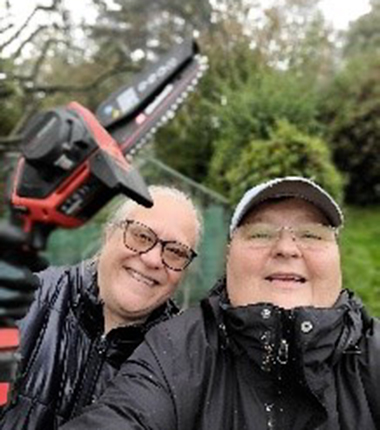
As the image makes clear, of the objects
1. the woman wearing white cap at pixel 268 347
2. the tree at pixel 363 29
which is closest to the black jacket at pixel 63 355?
the woman wearing white cap at pixel 268 347

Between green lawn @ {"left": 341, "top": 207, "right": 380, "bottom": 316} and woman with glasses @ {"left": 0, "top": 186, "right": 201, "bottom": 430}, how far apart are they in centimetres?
606

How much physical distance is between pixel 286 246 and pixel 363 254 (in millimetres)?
9875

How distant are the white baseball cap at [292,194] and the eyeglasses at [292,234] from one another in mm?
40

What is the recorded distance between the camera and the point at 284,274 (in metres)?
1.89

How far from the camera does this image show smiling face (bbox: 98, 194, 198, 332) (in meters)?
2.32

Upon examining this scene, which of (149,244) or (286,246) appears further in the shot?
(149,244)

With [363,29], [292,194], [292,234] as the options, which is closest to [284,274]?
[292,234]

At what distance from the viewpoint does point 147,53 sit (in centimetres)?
1928

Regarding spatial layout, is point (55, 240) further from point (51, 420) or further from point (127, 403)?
point (127, 403)

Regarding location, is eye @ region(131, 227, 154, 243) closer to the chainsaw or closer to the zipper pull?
the zipper pull

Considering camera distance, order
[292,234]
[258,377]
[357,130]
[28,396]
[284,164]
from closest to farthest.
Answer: [258,377]
[292,234]
[28,396]
[284,164]
[357,130]

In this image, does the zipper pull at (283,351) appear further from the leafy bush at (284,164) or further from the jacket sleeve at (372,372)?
the leafy bush at (284,164)

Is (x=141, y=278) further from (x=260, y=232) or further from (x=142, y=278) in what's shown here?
(x=260, y=232)

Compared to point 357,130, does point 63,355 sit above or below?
below
